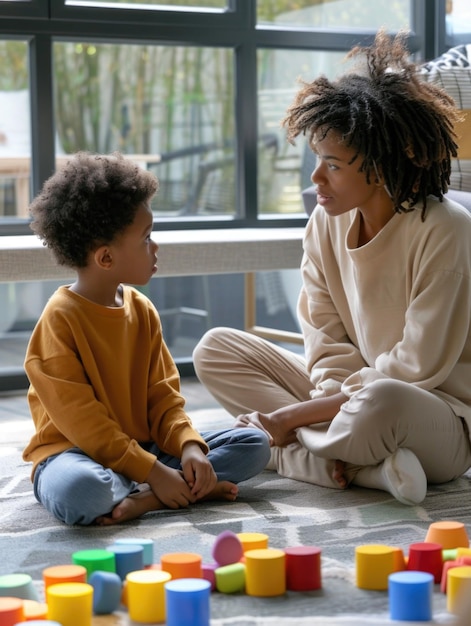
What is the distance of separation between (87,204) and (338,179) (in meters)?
0.50

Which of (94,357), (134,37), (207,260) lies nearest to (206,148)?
(134,37)

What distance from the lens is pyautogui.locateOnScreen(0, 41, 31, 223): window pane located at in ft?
10.3

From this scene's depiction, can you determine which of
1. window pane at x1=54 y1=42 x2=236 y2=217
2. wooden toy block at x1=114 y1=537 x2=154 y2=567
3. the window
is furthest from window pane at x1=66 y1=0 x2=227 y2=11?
wooden toy block at x1=114 y1=537 x2=154 y2=567

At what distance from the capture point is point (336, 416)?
6.28 ft

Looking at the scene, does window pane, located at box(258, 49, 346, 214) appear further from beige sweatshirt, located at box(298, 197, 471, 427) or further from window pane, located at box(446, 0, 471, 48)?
beige sweatshirt, located at box(298, 197, 471, 427)

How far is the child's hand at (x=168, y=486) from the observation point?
1770mm

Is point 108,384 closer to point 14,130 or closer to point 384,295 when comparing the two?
point 384,295

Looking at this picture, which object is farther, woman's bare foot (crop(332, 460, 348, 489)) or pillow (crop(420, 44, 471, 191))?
pillow (crop(420, 44, 471, 191))

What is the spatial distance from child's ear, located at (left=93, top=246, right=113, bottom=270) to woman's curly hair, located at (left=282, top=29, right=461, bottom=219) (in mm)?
470

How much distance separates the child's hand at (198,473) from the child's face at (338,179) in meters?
0.56

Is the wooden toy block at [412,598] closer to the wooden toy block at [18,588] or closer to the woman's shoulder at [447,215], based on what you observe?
the wooden toy block at [18,588]

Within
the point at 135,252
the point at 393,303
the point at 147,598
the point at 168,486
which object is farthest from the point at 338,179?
the point at 147,598

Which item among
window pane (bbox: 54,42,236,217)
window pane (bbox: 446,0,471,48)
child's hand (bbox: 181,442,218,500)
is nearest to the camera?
child's hand (bbox: 181,442,218,500)

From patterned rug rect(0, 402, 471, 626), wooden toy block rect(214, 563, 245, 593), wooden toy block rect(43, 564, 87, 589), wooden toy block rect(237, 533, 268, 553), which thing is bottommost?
patterned rug rect(0, 402, 471, 626)
